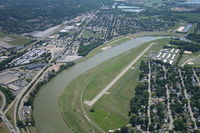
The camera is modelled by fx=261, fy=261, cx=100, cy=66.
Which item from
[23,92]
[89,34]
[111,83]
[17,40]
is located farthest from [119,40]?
[23,92]

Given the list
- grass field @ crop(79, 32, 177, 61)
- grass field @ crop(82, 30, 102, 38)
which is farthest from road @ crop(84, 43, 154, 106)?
grass field @ crop(82, 30, 102, 38)

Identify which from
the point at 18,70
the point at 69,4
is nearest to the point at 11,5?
the point at 69,4

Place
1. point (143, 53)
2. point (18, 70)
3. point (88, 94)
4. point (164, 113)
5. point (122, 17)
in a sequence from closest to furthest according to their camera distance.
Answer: point (164, 113), point (88, 94), point (18, 70), point (143, 53), point (122, 17)

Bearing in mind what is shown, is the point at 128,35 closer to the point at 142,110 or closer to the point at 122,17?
the point at 122,17

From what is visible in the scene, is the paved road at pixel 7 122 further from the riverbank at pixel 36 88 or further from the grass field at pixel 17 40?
the grass field at pixel 17 40

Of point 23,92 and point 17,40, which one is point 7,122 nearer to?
point 23,92

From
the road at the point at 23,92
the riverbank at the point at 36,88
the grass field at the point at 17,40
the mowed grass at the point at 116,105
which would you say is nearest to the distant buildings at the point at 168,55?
the mowed grass at the point at 116,105

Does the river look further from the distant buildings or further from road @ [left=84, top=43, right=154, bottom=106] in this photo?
the distant buildings
